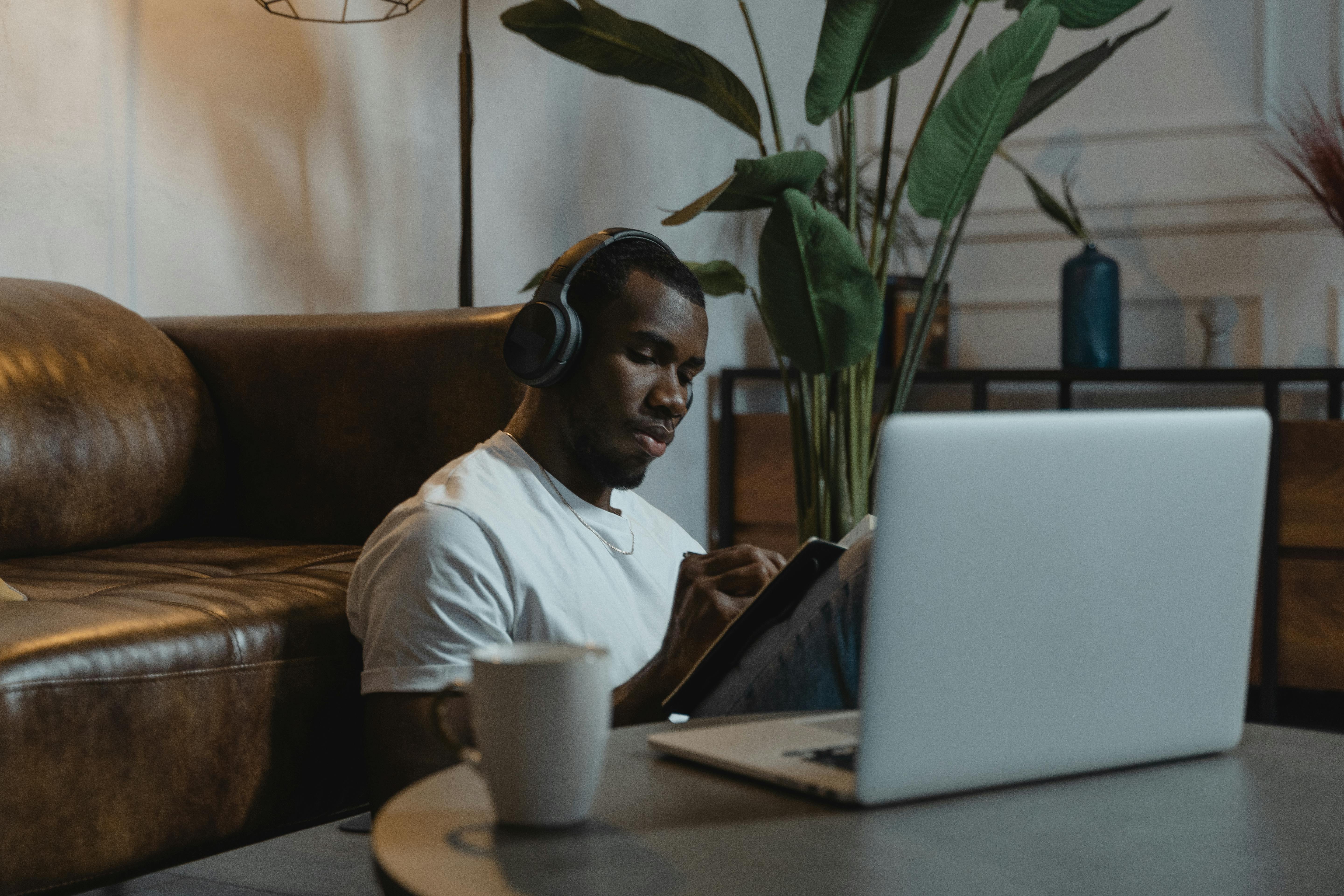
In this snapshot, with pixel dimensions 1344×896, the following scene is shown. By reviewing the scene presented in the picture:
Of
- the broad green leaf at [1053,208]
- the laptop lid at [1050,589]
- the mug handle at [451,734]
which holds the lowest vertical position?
the mug handle at [451,734]

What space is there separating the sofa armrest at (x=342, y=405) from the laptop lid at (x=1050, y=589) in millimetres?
1023

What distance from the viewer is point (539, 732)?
0.52 metres

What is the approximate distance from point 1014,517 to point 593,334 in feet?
2.45

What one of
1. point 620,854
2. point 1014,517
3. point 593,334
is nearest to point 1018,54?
point 593,334

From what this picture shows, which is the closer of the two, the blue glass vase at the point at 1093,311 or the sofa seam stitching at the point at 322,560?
the sofa seam stitching at the point at 322,560

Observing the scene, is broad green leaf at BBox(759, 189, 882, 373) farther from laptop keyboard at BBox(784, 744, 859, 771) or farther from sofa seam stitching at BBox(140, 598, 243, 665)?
laptop keyboard at BBox(784, 744, 859, 771)

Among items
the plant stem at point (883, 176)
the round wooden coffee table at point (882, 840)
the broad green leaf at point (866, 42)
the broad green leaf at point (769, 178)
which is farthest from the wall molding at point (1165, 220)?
the round wooden coffee table at point (882, 840)

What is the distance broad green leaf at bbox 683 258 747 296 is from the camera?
2.52 m

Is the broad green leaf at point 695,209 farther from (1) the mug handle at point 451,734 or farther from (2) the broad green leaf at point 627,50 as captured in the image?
(1) the mug handle at point 451,734

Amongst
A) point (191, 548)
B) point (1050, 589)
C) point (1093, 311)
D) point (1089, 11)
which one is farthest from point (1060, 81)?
point (1050, 589)

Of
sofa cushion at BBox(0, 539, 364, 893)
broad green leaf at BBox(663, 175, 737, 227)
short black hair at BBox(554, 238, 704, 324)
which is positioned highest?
broad green leaf at BBox(663, 175, 737, 227)

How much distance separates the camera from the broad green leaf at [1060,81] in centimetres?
240

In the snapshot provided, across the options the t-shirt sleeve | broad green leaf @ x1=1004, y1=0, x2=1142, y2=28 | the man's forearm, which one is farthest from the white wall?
the man's forearm

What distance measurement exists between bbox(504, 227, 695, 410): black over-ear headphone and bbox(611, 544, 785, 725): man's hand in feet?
1.12
